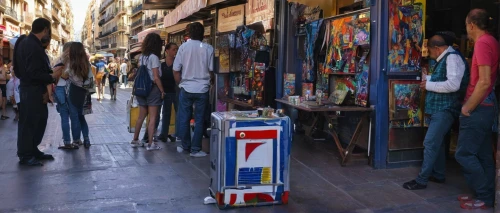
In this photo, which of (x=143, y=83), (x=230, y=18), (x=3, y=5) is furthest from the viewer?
(x=3, y=5)

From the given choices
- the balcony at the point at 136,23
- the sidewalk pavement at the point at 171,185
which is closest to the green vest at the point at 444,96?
the sidewalk pavement at the point at 171,185

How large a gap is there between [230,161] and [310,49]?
11.2ft

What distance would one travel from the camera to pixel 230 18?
9453 mm

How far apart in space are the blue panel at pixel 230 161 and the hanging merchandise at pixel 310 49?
327cm

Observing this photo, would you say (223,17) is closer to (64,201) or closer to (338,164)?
(338,164)

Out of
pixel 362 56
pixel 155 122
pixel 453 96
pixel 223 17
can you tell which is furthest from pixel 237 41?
pixel 453 96

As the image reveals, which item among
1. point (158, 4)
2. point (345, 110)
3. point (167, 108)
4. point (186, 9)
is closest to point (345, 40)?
point (345, 110)

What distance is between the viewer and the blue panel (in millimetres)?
4137

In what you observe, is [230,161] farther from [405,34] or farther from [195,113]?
[405,34]

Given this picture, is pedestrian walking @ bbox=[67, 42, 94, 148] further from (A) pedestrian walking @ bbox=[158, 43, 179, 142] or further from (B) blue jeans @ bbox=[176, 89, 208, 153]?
(B) blue jeans @ bbox=[176, 89, 208, 153]

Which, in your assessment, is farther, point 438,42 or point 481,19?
point 438,42

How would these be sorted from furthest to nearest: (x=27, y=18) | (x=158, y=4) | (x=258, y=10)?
1. (x=27, y=18)
2. (x=158, y=4)
3. (x=258, y=10)

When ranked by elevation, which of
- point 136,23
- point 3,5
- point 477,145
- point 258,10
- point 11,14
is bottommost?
point 477,145

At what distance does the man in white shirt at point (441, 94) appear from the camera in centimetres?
462
